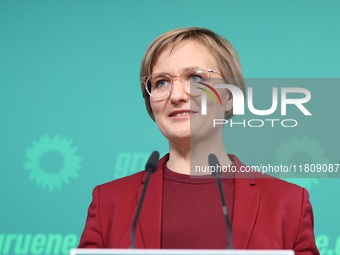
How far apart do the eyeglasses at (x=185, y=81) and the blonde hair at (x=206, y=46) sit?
52mm

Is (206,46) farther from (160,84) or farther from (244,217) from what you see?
(244,217)

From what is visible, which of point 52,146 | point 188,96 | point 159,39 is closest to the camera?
point 188,96

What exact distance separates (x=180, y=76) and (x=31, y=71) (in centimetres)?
143

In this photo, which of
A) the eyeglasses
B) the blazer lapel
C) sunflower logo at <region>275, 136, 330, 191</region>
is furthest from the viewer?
sunflower logo at <region>275, 136, 330, 191</region>

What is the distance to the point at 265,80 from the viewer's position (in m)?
2.53

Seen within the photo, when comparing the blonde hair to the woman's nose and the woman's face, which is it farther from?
the woman's nose

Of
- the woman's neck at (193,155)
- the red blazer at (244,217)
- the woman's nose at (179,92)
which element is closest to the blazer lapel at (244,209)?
the red blazer at (244,217)

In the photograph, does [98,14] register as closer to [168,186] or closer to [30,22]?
[30,22]

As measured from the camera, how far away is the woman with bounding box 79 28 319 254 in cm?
158

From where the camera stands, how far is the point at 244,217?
62.1 inches

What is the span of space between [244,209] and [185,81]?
37 centimetres

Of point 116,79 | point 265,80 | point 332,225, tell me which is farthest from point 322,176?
point 116,79

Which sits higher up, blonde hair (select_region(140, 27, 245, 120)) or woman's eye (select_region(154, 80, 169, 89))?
blonde hair (select_region(140, 27, 245, 120))

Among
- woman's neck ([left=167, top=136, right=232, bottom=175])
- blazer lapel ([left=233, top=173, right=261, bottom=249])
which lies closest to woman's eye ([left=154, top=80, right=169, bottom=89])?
woman's neck ([left=167, top=136, right=232, bottom=175])
